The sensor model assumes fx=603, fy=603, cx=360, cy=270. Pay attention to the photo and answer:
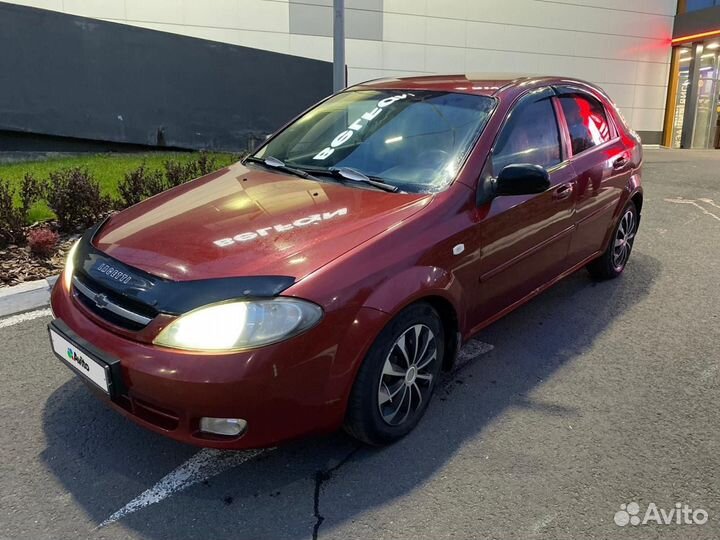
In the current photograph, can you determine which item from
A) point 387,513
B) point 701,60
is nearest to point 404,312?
point 387,513

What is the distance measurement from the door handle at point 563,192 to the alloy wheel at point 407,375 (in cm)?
146

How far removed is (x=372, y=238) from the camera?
2.66 metres

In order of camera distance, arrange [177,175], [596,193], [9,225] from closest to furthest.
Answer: [596,193] < [9,225] < [177,175]

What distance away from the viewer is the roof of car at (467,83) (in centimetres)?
376

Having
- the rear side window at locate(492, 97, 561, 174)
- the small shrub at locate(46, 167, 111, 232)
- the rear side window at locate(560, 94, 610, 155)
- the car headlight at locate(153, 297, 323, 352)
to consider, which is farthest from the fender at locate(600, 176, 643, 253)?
the small shrub at locate(46, 167, 111, 232)

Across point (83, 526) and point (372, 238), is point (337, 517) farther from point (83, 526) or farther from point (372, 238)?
point (372, 238)

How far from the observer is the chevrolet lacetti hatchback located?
2318 mm

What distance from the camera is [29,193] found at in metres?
5.85

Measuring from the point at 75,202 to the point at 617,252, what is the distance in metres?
4.90

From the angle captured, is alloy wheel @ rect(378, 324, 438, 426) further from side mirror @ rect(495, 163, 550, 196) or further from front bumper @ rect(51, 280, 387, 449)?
side mirror @ rect(495, 163, 550, 196)

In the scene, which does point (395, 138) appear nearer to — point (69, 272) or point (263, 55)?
point (69, 272)

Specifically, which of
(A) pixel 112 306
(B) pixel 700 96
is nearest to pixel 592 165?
(A) pixel 112 306

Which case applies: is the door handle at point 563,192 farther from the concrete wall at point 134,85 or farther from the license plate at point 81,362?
the concrete wall at point 134,85

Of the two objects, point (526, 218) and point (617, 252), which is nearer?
point (526, 218)
